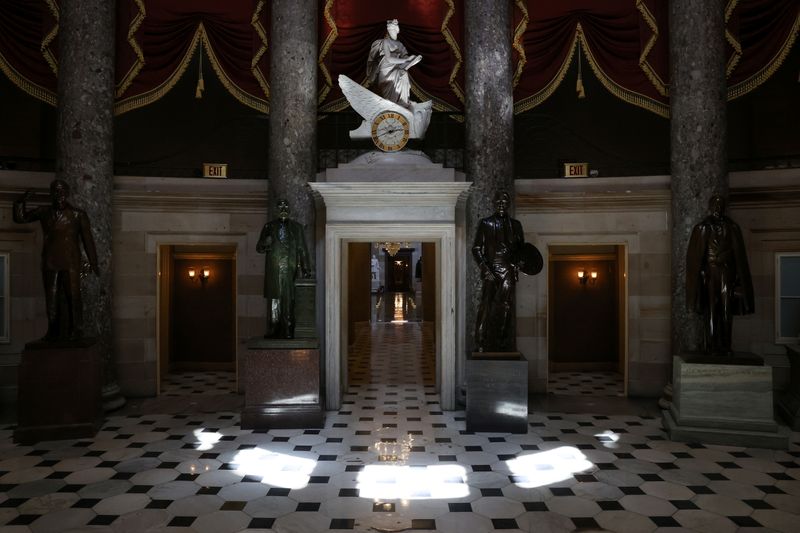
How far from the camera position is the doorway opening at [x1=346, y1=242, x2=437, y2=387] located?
33.9 ft

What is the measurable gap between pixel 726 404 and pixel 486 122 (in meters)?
4.52

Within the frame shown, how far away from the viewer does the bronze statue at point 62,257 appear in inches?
254

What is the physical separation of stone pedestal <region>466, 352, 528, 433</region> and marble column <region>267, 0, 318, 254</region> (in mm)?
2920

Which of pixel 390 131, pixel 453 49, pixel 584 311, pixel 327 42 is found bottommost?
pixel 584 311

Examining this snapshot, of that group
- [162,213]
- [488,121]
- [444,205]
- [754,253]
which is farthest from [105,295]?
[754,253]

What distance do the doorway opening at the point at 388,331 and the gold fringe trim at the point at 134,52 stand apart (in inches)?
156

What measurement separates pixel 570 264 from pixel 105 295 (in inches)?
310

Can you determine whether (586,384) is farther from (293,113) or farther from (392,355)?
(293,113)

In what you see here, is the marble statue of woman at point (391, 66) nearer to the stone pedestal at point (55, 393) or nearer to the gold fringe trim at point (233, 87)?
the gold fringe trim at point (233, 87)

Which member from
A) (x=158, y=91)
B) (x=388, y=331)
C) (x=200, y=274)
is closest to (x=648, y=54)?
(x=158, y=91)

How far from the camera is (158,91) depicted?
27.7 feet

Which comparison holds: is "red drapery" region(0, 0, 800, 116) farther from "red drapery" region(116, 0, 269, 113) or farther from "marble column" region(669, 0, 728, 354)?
"marble column" region(669, 0, 728, 354)

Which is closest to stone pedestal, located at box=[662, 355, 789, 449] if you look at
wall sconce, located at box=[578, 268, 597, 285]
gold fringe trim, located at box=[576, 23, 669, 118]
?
gold fringe trim, located at box=[576, 23, 669, 118]

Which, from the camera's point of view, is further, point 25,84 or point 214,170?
point 214,170
